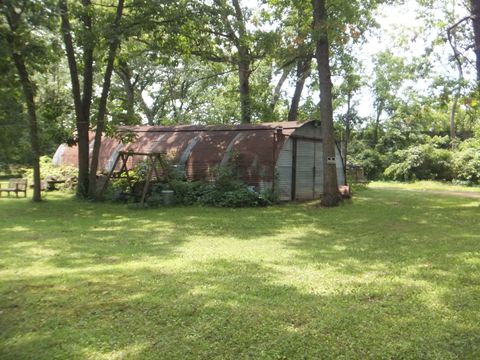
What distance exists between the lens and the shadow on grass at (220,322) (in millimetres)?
4070

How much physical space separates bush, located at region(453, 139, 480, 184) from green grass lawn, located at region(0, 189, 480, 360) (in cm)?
1948

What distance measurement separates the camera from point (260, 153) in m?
17.1

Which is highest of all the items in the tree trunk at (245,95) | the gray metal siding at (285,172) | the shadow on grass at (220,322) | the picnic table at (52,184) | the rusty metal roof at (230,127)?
the tree trunk at (245,95)

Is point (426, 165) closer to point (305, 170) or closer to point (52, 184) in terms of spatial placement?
point (305, 170)

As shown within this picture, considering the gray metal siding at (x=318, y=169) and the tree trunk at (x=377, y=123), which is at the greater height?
the tree trunk at (x=377, y=123)

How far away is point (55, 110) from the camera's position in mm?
16781

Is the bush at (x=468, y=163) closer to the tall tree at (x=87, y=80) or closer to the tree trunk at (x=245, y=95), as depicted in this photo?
the tree trunk at (x=245, y=95)

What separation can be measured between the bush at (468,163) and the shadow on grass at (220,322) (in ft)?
84.0

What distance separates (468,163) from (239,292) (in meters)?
27.4

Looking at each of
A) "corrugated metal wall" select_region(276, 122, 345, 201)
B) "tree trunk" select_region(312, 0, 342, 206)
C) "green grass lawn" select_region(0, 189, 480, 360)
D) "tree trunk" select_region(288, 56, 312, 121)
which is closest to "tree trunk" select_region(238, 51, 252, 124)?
"tree trunk" select_region(288, 56, 312, 121)

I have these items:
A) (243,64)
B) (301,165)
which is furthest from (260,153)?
(243,64)

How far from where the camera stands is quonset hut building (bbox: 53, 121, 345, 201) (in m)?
17.0

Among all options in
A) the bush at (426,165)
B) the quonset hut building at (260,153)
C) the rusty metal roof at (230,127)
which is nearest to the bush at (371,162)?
the bush at (426,165)

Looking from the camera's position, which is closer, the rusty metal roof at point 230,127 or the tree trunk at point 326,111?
the tree trunk at point 326,111
